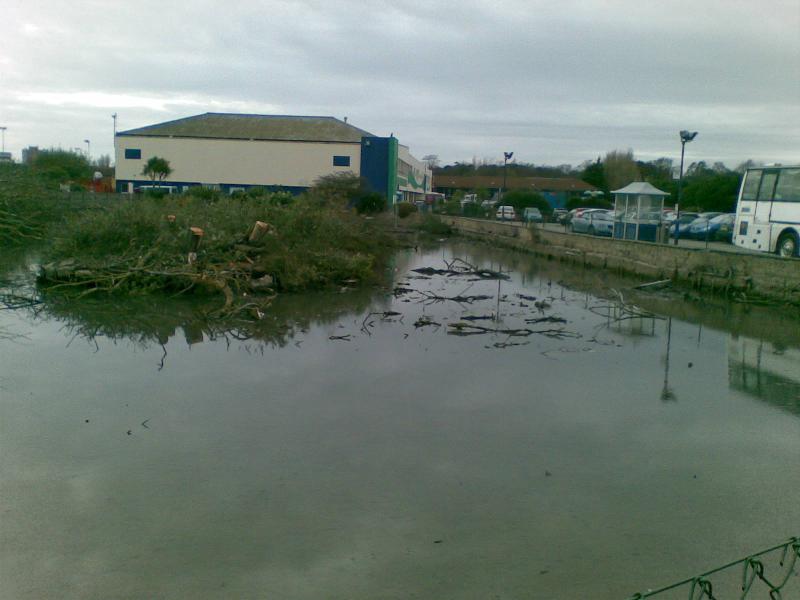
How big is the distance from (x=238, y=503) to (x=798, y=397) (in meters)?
8.05

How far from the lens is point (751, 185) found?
80.2 feet

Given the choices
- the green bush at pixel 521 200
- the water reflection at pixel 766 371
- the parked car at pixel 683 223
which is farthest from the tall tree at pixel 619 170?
the water reflection at pixel 766 371

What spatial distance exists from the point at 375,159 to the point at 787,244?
47116mm

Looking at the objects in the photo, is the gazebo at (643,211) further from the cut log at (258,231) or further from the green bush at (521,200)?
the green bush at (521,200)

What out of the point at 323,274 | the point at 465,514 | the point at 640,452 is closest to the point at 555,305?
the point at 323,274

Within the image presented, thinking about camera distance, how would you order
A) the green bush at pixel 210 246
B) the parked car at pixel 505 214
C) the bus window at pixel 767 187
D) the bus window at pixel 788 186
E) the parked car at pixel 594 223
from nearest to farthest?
the green bush at pixel 210 246
the bus window at pixel 788 186
the bus window at pixel 767 187
the parked car at pixel 594 223
the parked car at pixel 505 214

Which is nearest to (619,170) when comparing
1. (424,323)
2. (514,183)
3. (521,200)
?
(514,183)

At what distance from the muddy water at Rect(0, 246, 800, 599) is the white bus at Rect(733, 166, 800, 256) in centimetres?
1005

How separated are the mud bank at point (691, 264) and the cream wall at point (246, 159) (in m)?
33.5

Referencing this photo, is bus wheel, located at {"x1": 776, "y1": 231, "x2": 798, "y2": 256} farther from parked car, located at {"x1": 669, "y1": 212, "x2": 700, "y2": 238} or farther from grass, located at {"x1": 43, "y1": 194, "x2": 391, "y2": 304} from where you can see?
parked car, located at {"x1": 669, "y1": 212, "x2": 700, "y2": 238}

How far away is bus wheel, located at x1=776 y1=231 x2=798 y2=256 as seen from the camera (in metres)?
A: 22.3

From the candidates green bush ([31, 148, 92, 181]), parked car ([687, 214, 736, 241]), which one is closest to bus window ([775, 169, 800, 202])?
parked car ([687, 214, 736, 241])

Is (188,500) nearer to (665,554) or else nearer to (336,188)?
(665,554)

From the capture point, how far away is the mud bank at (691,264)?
769 inches
